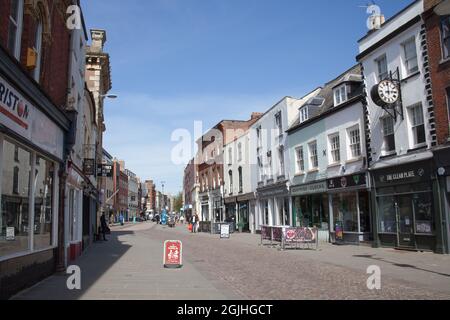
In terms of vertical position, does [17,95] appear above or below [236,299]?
above

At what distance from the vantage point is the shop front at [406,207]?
18109 millimetres

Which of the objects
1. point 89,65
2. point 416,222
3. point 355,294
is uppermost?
point 89,65

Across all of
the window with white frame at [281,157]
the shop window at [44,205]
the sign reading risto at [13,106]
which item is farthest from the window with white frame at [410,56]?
the sign reading risto at [13,106]

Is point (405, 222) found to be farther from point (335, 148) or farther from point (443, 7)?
point (443, 7)

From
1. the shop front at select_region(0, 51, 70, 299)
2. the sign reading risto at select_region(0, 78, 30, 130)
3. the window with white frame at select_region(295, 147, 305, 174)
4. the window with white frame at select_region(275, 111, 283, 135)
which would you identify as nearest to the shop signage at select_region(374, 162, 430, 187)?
the window with white frame at select_region(295, 147, 305, 174)

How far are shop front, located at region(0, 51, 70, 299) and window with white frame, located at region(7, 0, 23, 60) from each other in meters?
0.81

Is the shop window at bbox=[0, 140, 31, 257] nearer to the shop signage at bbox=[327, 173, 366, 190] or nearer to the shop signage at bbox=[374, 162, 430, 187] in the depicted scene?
the shop signage at bbox=[374, 162, 430, 187]

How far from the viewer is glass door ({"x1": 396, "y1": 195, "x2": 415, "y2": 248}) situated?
62.8 ft

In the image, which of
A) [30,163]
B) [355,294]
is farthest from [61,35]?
[355,294]

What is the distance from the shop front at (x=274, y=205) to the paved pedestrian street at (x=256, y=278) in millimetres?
13519

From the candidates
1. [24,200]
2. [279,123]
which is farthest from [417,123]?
[24,200]

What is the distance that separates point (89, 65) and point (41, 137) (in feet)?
76.1

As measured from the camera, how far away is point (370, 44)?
2214cm
